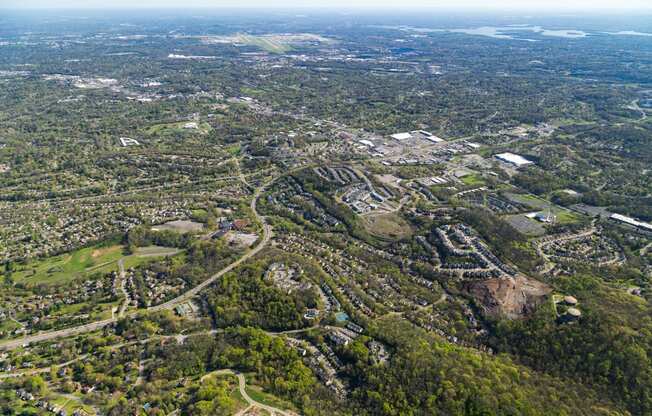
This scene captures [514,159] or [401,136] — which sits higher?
[401,136]

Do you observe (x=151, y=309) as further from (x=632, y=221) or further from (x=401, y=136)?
(x=401, y=136)

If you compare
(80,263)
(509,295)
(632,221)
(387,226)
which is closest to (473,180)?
(632,221)

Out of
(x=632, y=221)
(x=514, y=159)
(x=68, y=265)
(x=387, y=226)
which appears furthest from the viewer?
(x=514, y=159)

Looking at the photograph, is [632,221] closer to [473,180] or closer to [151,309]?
[473,180]

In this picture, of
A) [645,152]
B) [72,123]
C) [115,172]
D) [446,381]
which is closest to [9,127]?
[72,123]

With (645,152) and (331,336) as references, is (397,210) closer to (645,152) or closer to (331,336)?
(331,336)

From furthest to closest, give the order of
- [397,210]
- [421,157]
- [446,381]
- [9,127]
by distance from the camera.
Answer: [9,127], [421,157], [397,210], [446,381]

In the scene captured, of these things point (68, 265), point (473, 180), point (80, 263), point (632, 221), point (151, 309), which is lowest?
point (151, 309)

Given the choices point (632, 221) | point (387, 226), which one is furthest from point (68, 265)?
point (632, 221)

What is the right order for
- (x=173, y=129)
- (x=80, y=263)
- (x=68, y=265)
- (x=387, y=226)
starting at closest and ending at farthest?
(x=68, y=265)
(x=80, y=263)
(x=387, y=226)
(x=173, y=129)

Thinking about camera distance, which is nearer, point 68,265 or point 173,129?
point 68,265
